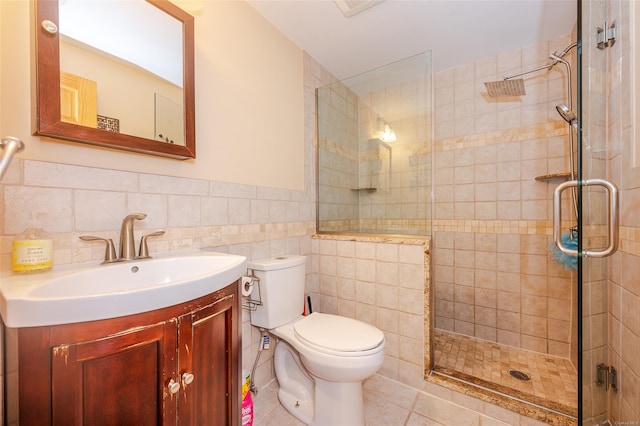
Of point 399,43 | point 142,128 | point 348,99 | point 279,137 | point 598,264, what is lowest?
point 598,264

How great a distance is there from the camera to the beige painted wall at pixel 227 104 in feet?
2.69

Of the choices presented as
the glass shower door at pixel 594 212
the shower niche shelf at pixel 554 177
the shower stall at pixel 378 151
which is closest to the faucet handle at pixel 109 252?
the shower stall at pixel 378 151

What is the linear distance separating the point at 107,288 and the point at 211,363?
0.43m

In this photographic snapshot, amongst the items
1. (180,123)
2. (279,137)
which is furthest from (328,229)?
(180,123)

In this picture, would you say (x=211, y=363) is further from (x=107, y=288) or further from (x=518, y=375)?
(x=518, y=375)

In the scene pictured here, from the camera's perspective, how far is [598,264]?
1011 millimetres

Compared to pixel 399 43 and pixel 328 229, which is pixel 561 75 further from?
pixel 328 229

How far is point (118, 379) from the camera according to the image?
24.2 inches

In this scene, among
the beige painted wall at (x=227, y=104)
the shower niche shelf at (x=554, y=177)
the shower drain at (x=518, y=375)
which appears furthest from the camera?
the shower niche shelf at (x=554, y=177)

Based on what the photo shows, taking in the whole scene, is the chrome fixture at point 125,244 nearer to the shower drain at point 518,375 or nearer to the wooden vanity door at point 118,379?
the wooden vanity door at point 118,379

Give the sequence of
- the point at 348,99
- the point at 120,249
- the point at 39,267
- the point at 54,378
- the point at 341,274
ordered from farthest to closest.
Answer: the point at 348,99 < the point at 341,274 < the point at 120,249 < the point at 39,267 < the point at 54,378

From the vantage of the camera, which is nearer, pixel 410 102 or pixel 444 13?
pixel 444 13

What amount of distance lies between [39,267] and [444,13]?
233 cm

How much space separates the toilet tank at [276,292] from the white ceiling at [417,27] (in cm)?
154
